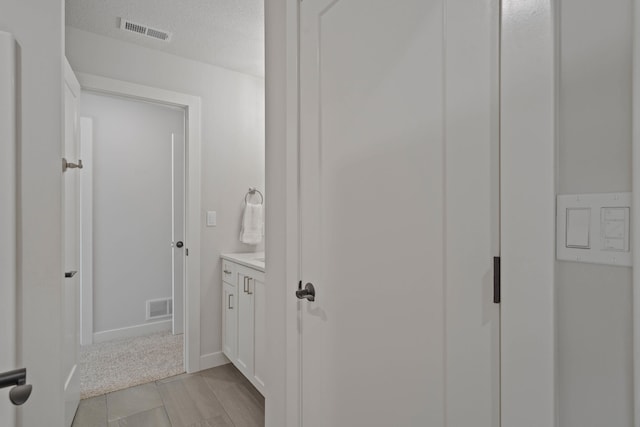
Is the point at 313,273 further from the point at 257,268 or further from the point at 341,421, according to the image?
the point at 257,268

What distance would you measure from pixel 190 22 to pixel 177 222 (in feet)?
6.11

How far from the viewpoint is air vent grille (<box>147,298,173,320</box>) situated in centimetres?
355

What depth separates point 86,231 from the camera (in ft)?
10.6

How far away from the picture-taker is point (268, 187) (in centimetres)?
→ 160

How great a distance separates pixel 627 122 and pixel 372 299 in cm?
69

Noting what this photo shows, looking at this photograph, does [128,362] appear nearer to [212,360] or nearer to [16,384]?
[212,360]

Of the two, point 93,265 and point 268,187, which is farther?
point 93,265

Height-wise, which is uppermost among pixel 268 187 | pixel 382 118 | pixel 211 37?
pixel 211 37

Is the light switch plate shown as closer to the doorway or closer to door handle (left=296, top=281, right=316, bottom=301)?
door handle (left=296, top=281, right=316, bottom=301)

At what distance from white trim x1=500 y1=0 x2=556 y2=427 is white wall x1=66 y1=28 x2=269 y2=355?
8.01 ft

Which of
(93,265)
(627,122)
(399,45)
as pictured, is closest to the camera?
(627,122)

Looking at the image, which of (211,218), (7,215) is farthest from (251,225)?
(7,215)

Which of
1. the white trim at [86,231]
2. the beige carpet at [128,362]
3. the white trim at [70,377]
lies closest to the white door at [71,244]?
the white trim at [70,377]

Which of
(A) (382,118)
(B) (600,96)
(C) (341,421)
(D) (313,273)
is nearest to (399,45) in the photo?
(A) (382,118)
